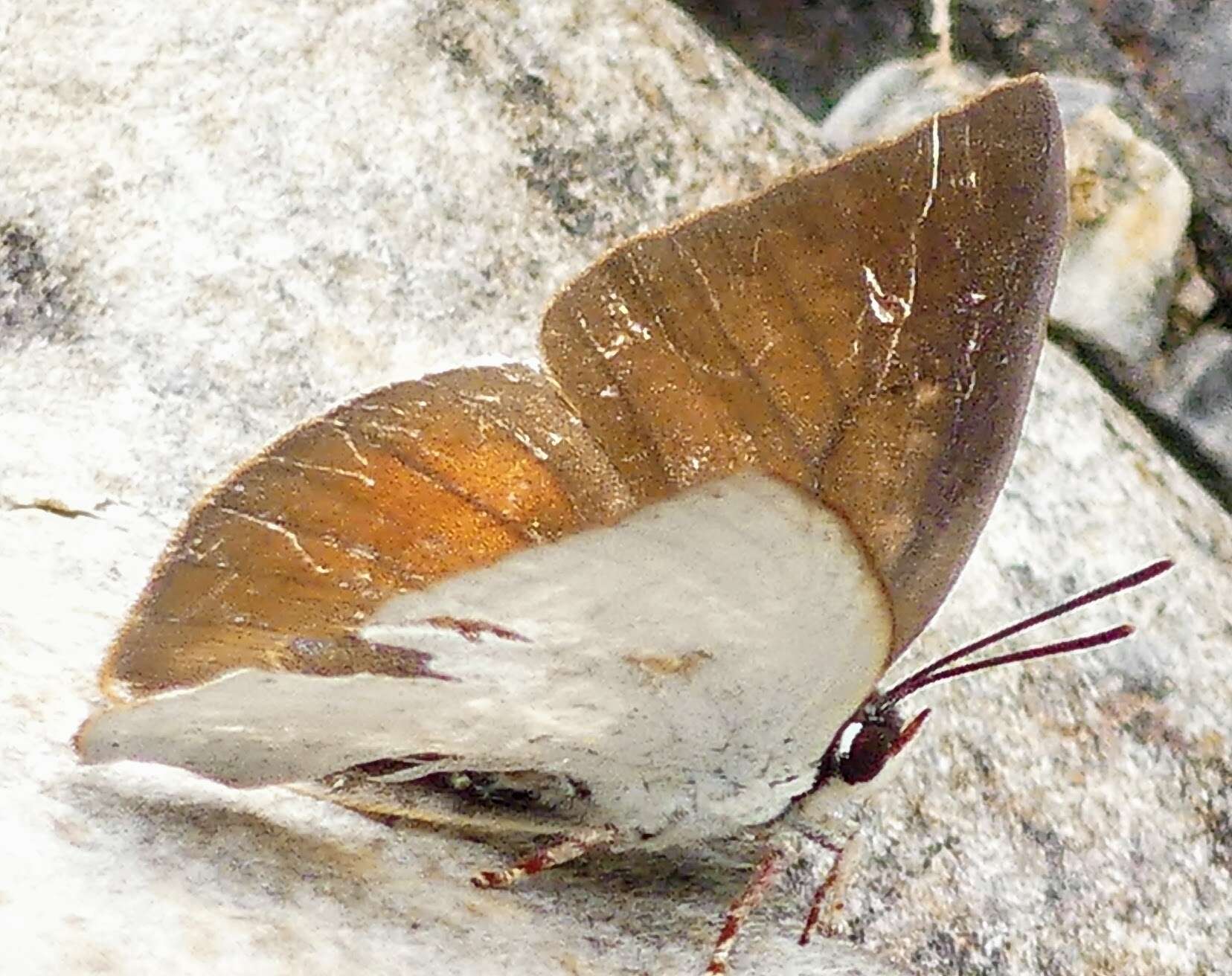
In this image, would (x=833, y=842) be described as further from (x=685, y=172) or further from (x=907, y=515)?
(x=685, y=172)

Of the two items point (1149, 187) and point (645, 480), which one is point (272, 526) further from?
point (1149, 187)

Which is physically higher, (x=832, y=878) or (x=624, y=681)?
(x=624, y=681)

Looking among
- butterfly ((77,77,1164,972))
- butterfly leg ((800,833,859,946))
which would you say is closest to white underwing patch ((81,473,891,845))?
butterfly ((77,77,1164,972))

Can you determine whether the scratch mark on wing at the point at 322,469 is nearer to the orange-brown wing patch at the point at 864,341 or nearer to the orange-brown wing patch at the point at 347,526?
the orange-brown wing patch at the point at 347,526

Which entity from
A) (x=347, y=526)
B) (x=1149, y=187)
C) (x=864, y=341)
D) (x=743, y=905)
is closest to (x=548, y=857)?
(x=743, y=905)

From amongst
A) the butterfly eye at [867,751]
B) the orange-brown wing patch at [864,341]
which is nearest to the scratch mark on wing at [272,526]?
the orange-brown wing patch at [864,341]
